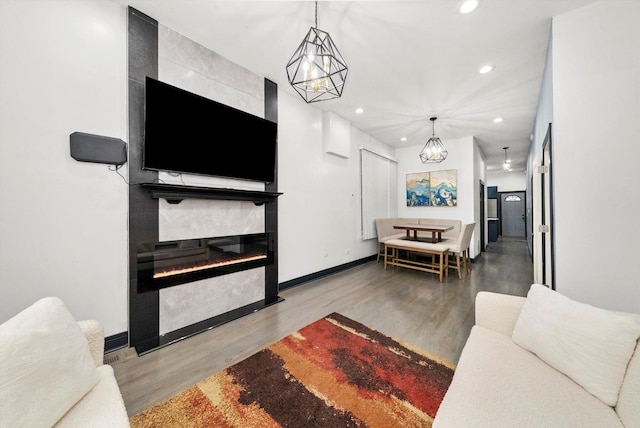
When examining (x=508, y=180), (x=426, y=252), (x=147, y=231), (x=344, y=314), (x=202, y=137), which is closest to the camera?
(x=147, y=231)

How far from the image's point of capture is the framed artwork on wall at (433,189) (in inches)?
218

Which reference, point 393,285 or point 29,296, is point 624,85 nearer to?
point 393,285

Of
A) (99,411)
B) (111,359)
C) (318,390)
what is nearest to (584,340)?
(318,390)

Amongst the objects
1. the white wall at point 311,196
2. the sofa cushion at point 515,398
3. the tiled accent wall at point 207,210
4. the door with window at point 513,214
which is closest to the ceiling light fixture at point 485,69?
the white wall at point 311,196

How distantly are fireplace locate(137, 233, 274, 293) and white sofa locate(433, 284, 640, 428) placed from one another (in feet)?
7.67

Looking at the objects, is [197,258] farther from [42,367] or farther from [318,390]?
[318,390]

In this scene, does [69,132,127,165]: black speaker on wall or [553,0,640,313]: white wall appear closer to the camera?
[553,0,640,313]: white wall

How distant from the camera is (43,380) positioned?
0.89 metres

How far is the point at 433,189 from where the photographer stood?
582cm

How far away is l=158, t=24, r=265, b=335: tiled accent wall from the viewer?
2248 mm

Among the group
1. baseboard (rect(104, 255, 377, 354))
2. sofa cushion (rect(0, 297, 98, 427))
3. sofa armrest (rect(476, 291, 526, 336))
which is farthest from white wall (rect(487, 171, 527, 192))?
sofa cushion (rect(0, 297, 98, 427))

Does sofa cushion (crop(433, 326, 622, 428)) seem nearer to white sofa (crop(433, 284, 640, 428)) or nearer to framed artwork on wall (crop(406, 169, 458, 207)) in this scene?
white sofa (crop(433, 284, 640, 428))

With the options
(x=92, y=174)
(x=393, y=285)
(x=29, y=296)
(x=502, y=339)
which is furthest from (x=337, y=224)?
(x=29, y=296)

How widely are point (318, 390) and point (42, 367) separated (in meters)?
1.41
